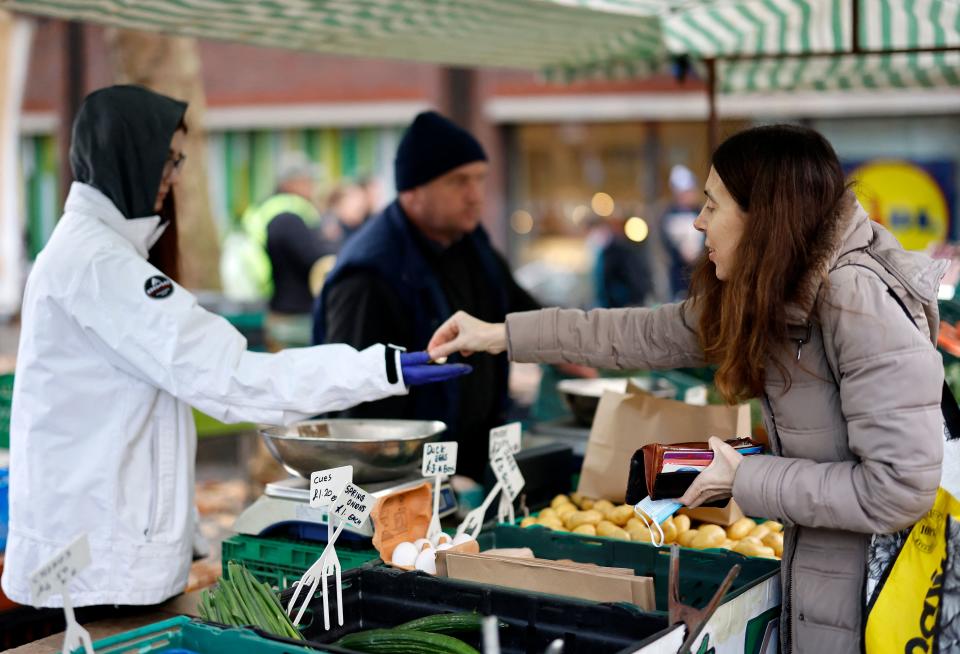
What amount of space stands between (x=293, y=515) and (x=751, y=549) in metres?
1.17

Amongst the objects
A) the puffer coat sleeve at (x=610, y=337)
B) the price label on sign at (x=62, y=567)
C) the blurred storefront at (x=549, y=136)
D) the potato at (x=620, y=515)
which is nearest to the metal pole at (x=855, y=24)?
the puffer coat sleeve at (x=610, y=337)

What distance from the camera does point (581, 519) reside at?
119 inches

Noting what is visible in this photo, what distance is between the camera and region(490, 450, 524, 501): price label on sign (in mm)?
2938

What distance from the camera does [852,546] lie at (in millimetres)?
2162

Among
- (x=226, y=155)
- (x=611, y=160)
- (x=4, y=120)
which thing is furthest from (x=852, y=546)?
(x=226, y=155)

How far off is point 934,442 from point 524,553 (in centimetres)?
99

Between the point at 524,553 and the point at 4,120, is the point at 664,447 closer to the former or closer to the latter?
the point at 524,553

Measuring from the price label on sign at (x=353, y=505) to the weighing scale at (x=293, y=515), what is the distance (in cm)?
29

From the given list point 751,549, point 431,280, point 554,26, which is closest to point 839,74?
point 554,26

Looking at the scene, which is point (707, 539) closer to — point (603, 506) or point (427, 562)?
point (603, 506)

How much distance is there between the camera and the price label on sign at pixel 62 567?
1.73 m

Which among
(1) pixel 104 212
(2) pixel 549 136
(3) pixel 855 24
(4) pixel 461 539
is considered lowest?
(4) pixel 461 539

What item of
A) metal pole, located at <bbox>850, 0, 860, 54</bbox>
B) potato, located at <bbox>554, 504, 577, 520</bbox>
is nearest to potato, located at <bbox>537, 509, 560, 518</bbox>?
potato, located at <bbox>554, 504, 577, 520</bbox>

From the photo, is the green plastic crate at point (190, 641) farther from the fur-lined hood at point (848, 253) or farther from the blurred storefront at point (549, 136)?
the blurred storefront at point (549, 136)
